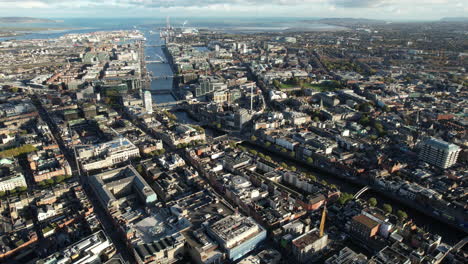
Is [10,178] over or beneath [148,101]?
beneath

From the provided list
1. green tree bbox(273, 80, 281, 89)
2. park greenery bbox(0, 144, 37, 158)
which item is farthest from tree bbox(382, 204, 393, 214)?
green tree bbox(273, 80, 281, 89)

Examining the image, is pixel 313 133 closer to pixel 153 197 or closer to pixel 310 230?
pixel 310 230

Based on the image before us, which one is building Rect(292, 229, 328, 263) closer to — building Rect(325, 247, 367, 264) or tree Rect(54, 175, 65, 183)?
building Rect(325, 247, 367, 264)

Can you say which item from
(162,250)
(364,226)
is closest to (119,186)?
(162,250)

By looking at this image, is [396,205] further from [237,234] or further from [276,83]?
[276,83]

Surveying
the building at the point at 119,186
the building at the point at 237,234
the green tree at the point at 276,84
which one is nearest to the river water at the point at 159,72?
the green tree at the point at 276,84

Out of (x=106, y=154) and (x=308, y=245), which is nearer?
(x=308, y=245)

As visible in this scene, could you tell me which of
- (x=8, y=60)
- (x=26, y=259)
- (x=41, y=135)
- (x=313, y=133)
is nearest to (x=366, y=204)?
(x=313, y=133)
